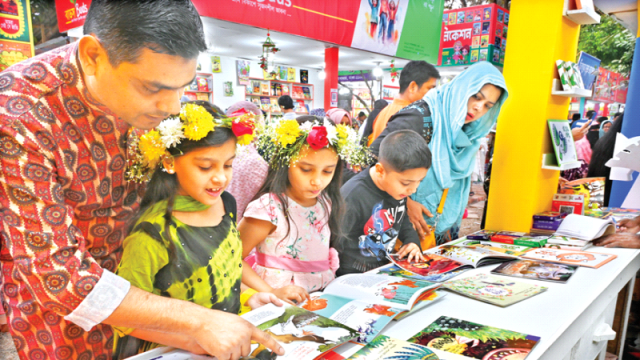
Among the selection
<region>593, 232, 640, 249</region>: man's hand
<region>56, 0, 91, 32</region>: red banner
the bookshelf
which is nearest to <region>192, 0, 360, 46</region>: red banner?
<region>56, 0, 91, 32</region>: red banner

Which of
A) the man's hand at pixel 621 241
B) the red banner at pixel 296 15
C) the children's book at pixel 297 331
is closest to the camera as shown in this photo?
the children's book at pixel 297 331

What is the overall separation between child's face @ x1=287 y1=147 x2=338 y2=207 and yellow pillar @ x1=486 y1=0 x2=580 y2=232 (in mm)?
1724

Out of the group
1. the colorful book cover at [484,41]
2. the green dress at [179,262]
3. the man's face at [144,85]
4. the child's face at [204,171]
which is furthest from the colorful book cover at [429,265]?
the colorful book cover at [484,41]

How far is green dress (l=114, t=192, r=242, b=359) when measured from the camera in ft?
3.38

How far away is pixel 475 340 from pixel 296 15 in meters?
4.58

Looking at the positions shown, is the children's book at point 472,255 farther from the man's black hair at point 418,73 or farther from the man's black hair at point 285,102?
the man's black hair at point 285,102

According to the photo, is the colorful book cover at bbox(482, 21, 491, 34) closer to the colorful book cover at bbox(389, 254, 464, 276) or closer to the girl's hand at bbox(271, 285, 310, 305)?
the colorful book cover at bbox(389, 254, 464, 276)

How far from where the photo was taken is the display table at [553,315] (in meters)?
1.20

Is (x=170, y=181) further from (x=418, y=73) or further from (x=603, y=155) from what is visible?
(x=603, y=155)

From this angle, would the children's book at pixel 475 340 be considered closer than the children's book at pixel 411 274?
Yes

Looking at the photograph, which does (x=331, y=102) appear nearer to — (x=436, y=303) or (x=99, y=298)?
(x=436, y=303)

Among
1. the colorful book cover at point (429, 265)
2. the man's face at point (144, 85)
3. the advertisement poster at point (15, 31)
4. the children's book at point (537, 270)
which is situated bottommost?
the children's book at point (537, 270)

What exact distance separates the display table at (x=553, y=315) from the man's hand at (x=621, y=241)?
471 mm

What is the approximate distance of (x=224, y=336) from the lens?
0.87m
